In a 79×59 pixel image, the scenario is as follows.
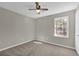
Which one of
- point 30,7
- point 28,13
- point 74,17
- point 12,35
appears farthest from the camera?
→ point 12,35

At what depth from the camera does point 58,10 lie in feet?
7.97

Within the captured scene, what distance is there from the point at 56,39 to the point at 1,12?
7.77 feet

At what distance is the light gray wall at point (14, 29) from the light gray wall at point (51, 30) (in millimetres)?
251

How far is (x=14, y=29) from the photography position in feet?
9.96

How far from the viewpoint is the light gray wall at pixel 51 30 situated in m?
2.57

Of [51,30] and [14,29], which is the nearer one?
[51,30]

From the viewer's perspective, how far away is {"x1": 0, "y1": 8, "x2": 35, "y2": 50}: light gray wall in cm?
263

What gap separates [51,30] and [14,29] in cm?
153

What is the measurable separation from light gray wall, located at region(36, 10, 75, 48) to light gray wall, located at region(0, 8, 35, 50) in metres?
0.25

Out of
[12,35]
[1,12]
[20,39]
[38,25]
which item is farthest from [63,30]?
[1,12]

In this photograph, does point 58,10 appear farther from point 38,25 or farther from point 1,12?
point 1,12

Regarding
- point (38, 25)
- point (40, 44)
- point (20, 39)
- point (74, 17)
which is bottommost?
point (40, 44)

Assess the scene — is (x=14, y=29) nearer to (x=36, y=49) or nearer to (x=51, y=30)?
(x=36, y=49)

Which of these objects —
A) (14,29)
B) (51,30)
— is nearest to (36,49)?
(51,30)
